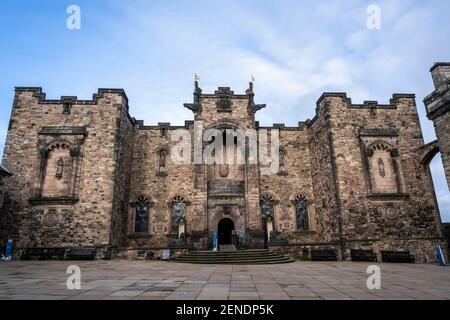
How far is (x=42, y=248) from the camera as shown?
15711mm

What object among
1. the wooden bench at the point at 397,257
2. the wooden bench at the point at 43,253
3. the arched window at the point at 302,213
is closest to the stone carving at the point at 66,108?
the wooden bench at the point at 43,253

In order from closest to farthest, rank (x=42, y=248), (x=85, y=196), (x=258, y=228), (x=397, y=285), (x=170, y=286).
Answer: (x=170, y=286), (x=397, y=285), (x=42, y=248), (x=85, y=196), (x=258, y=228)

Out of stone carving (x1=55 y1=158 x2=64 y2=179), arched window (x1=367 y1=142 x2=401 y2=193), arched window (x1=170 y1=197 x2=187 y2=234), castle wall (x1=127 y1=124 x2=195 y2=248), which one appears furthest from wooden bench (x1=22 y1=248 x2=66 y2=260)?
arched window (x1=367 y1=142 x2=401 y2=193)

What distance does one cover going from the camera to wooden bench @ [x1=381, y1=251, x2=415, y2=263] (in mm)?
15703

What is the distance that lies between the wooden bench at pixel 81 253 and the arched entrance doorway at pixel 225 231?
859cm

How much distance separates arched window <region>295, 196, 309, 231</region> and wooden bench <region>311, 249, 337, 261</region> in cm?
405

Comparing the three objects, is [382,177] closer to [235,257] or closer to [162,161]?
[235,257]

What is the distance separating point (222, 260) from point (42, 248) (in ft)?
34.4

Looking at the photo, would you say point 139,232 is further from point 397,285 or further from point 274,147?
point 397,285

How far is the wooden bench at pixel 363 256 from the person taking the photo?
51.6ft

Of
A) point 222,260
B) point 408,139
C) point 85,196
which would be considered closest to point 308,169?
point 408,139

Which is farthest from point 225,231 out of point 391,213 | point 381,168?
point 381,168

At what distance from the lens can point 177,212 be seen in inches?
805

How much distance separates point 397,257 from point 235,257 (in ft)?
31.1
